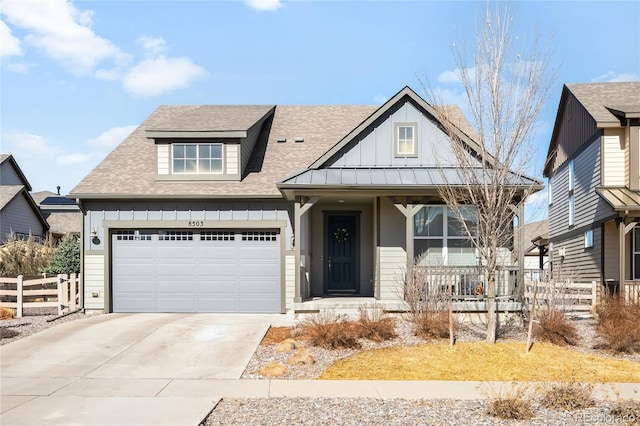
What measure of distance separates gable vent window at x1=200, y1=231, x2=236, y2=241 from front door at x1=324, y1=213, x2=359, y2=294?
2911 millimetres

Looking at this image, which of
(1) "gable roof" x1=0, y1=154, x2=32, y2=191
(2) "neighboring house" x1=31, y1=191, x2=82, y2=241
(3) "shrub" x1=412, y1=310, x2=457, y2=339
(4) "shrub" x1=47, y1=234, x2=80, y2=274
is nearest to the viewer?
(3) "shrub" x1=412, y1=310, x2=457, y2=339

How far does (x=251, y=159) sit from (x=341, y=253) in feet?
12.8

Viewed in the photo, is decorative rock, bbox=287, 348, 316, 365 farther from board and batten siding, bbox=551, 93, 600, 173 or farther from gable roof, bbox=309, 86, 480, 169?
board and batten siding, bbox=551, 93, 600, 173

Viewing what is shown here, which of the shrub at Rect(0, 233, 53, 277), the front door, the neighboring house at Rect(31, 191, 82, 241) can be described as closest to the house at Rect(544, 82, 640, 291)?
the front door

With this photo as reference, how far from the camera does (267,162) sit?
58.9 ft

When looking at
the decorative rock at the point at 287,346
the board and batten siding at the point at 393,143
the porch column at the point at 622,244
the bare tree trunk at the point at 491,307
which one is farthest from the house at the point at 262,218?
the porch column at the point at 622,244

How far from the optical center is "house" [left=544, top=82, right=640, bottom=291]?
56.5 feet

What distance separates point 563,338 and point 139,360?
7994 mm

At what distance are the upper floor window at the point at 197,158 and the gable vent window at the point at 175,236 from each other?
177 centimetres

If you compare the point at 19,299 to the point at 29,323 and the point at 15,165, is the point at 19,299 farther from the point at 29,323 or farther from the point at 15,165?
the point at 15,165

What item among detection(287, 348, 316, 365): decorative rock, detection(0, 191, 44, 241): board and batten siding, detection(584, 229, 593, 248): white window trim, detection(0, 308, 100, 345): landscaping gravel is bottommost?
detection(0, 308, 100, 345): landscaping gravel

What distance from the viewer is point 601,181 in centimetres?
1805

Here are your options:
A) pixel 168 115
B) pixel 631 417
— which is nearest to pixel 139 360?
pixel 631 417

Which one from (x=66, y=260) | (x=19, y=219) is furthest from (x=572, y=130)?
(x=19, y=219)
